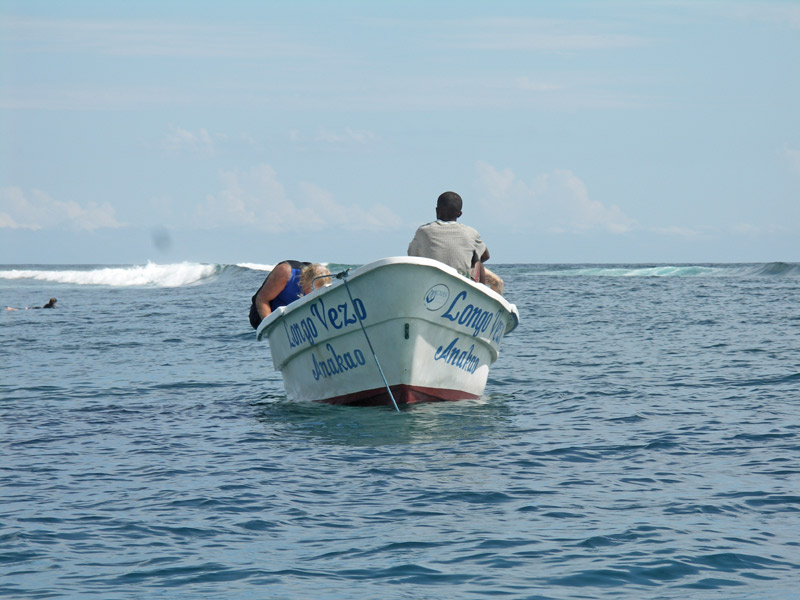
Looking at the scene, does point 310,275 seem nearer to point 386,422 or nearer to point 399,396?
point 399,396

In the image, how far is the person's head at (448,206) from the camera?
932 cm

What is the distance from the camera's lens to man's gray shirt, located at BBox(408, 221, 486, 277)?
923 centimetres

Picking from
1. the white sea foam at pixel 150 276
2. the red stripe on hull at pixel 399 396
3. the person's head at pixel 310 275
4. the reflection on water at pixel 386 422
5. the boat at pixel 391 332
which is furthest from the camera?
the white sea foam at pixel 150 276

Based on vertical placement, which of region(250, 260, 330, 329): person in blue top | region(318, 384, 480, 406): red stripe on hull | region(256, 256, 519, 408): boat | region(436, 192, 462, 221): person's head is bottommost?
region(318, 384, 480, 406): red stripe on hull

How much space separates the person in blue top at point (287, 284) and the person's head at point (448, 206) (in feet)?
5.23

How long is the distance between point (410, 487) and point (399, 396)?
307cm

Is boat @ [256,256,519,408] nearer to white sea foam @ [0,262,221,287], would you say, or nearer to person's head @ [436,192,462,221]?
person's head @ [436,192,462,221]

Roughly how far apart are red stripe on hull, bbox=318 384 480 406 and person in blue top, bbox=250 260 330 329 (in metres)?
1.35

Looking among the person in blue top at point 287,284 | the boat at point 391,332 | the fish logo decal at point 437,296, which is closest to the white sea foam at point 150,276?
the person in blue top at point 287,284

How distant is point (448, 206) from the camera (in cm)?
932

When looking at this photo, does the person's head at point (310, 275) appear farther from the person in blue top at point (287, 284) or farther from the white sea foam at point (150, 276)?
the white sea foam at point (150, 276)

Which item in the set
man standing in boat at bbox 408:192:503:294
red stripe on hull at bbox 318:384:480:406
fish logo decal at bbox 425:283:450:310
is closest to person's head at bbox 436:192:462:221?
man standing in boat at bbox 408:192:503:294

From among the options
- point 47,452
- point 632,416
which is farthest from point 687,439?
point 47,452

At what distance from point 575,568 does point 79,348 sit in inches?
563
